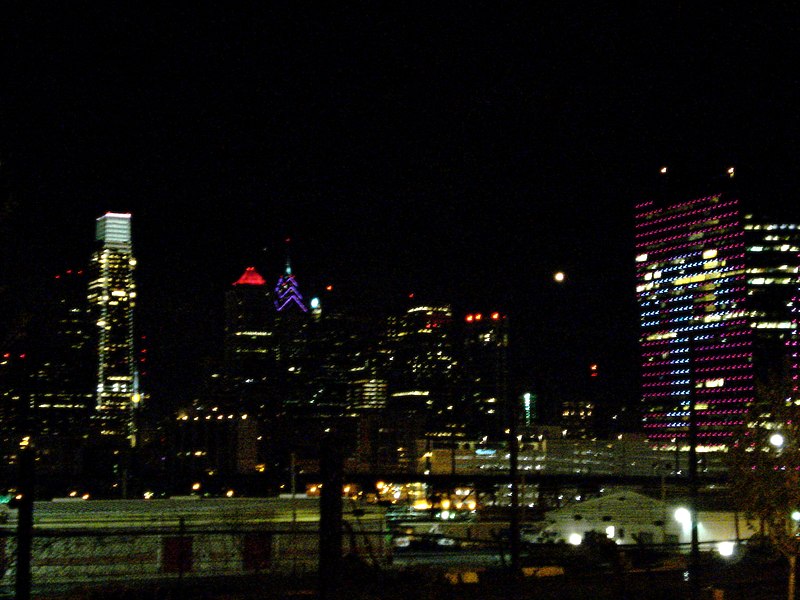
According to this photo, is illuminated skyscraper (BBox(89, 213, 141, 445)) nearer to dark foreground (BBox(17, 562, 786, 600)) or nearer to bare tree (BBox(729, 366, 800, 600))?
dark foreground (BBox(17, 562, 786, 600))

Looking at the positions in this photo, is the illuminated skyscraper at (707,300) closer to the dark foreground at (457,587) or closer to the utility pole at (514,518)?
the utility pole at (514,518)

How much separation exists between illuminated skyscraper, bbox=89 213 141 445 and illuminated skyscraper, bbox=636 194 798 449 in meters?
41.3

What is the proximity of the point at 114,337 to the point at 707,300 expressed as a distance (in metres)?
95.9

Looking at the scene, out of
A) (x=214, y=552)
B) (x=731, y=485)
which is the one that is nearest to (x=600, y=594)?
(x=731, y=485)

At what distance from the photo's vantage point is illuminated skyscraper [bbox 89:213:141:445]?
32.4 m

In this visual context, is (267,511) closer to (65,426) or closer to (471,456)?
(65,426)

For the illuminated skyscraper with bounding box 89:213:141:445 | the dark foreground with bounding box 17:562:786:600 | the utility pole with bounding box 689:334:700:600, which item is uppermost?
the illuminated skyscraper with bounding box 89:213:141:445

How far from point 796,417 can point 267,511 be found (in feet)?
45.0

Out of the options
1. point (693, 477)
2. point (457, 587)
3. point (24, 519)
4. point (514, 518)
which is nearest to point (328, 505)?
A: point (24, 519)

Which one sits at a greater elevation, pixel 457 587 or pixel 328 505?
pixel 328 505

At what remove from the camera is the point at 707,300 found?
12756 centimetres

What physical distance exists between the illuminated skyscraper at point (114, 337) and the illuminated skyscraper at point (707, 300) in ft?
135

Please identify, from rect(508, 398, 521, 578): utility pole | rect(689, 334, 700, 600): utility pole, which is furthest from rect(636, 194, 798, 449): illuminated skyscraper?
rect(689, 334, 700, 600): utility pole

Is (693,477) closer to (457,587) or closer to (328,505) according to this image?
(457,587)
